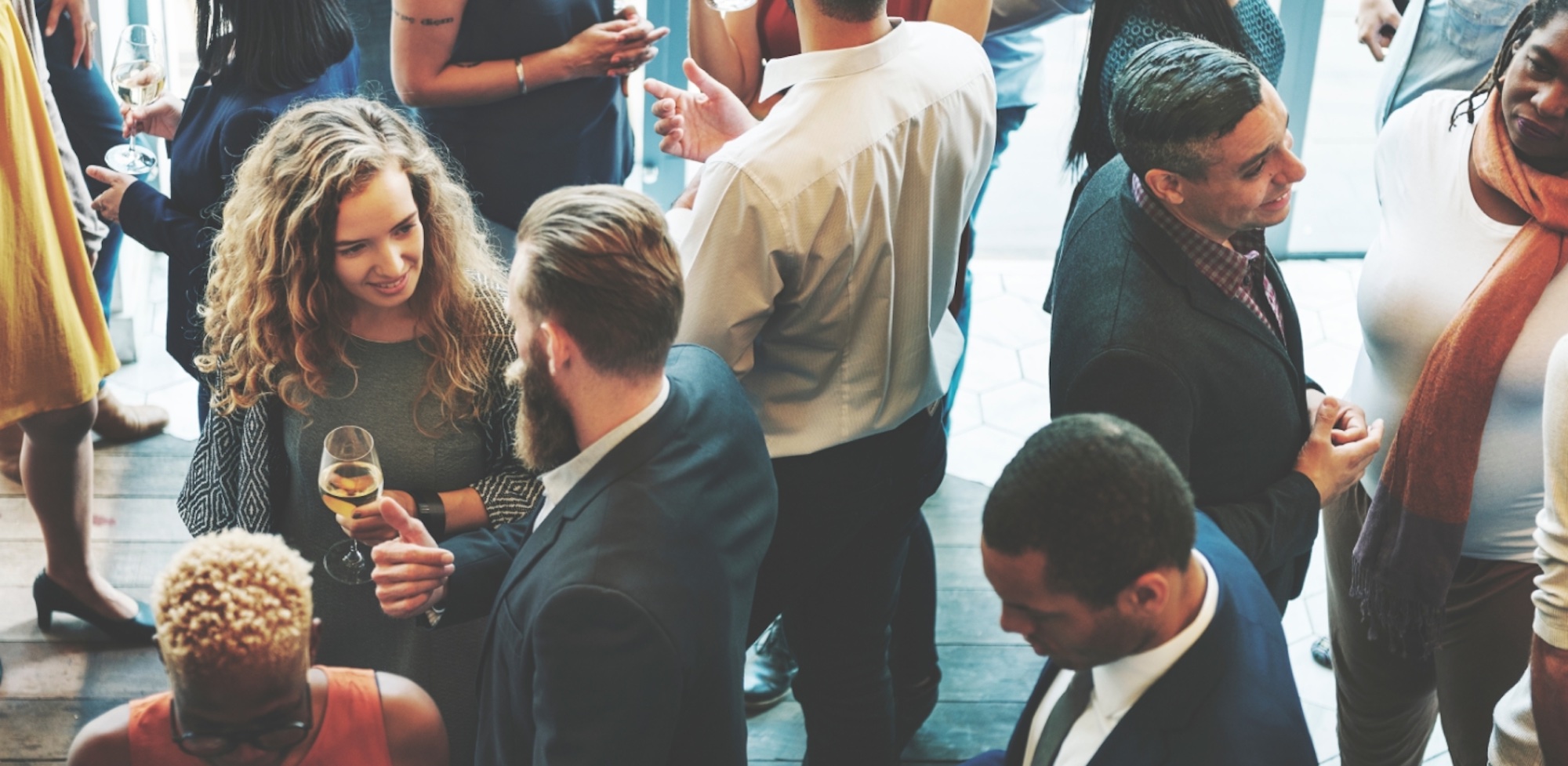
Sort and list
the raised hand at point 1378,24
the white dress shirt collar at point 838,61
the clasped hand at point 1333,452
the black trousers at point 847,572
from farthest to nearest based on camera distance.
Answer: the raised hand at point 1378,24 → the black trousers at point 847,572 → the white dress shirt collar at point 838,61 → the clasped hand at point 1333,452

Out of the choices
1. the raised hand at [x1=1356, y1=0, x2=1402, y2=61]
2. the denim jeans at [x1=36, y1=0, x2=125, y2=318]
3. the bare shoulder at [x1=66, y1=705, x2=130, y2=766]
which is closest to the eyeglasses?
the bare shoulder at [x1=66, y1=705, x2=130, y2=766]

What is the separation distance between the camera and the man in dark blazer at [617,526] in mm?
1562

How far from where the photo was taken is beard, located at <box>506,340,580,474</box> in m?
1.73

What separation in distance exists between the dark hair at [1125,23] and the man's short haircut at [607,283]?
1.29 metres

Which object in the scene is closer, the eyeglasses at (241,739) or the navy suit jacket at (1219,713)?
the navy suit jacket at (1219,713)

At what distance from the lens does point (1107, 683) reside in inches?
59.1

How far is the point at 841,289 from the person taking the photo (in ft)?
7.39

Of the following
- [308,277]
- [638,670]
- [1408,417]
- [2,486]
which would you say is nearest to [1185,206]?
[1408,417]

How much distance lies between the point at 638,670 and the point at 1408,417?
1.45m

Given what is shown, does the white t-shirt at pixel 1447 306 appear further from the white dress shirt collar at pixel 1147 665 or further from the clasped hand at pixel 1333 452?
the white dress shirt collar at pixel 1147 665

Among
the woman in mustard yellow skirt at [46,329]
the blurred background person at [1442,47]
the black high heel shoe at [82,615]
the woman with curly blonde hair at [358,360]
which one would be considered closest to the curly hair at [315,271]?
the woman with curly blonde hair at [358,360]

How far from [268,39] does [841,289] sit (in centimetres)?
136

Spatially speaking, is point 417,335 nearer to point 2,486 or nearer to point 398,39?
point 398,39

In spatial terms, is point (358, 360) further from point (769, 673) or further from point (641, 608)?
point (769, 673)
